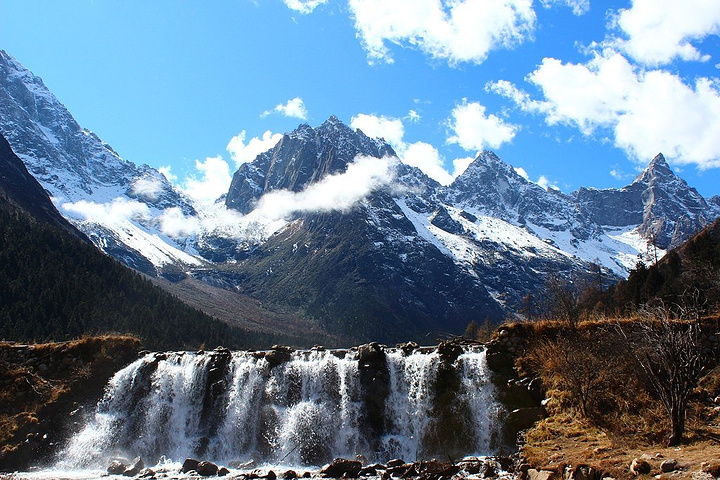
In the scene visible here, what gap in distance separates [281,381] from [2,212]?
137 meters

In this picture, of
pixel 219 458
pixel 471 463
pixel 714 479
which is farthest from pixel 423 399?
pixel 714 479

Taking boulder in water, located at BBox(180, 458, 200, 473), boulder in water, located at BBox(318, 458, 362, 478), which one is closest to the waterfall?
boulder in water, located at BBox(180, 458, 200, 473)

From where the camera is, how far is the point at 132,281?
160875 mm

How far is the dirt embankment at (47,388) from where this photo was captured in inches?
1527

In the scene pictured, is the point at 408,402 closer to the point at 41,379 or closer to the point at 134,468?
the point at 134,468

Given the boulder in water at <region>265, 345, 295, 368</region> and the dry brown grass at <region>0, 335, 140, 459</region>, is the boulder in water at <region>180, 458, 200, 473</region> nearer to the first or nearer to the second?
the boulder in water at <region>265, 345, 295, 368</region>

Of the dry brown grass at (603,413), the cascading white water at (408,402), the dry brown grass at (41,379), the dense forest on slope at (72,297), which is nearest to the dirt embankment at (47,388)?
the dry brown grass at (41,379)

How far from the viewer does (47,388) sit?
4316 centimetres

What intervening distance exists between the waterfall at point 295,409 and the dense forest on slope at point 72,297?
82.4 metres

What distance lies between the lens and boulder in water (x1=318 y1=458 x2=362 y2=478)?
105ft

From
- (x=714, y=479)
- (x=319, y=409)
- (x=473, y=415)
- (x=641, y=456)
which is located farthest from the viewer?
(x=319, y=409)

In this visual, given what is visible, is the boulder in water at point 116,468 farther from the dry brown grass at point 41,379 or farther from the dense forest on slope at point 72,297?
the dense forest on slope at point 72,297

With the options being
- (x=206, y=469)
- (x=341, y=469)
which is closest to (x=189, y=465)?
(x=206, y=469)

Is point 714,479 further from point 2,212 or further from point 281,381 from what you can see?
point 2,212
